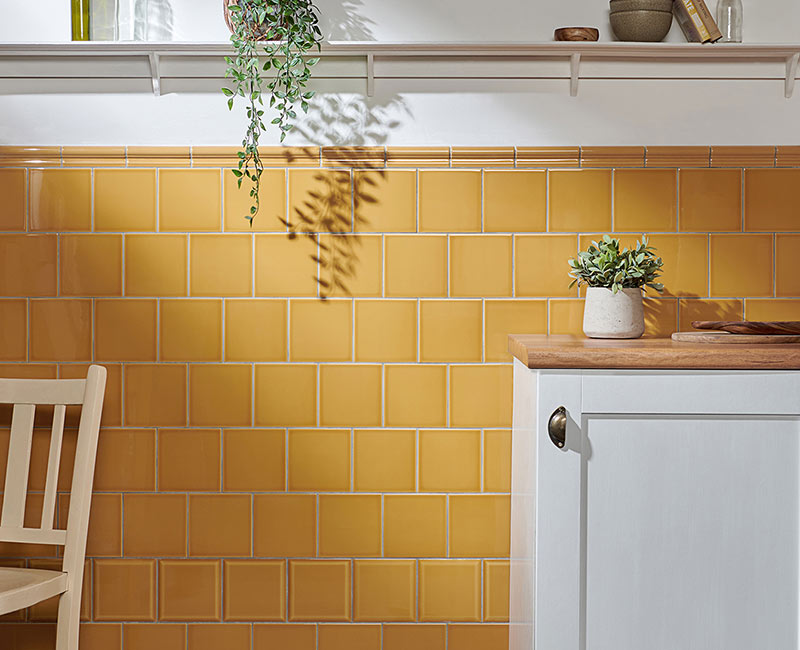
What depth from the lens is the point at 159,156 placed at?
6.14 ft

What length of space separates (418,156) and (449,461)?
719 mm

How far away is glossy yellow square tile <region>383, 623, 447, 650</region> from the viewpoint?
74.0 inches

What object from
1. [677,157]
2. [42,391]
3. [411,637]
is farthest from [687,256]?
[42,391]

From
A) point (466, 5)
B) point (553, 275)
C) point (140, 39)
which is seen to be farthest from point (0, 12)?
point (553, 275)

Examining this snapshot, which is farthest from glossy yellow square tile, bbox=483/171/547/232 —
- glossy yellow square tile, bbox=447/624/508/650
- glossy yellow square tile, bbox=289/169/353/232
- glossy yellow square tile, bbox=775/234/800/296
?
glossy yellow square tile, bbox=447/624/508/650

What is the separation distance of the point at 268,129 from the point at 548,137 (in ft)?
2.15

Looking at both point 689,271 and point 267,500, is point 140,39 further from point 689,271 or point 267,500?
point 689,271

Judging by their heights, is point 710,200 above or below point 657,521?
above

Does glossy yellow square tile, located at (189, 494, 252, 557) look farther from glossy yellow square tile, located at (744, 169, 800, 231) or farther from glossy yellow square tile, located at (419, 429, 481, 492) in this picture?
glossy yellow square tile, located at (744, 169, 800, 231)

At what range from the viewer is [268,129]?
1866 mm

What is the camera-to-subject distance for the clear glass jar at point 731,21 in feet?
5.89

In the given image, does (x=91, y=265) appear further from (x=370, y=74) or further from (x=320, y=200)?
(x=370, y=74)

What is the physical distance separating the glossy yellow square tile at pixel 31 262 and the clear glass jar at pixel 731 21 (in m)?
1.61

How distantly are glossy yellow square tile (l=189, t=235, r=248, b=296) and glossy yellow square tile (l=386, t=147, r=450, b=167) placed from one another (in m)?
0.39
